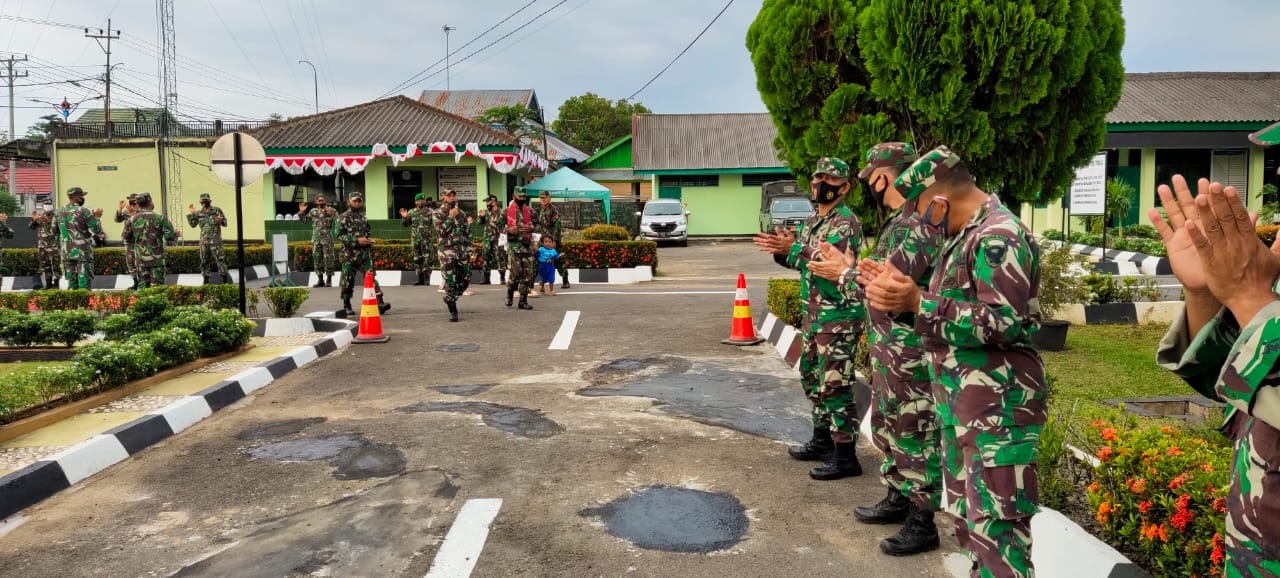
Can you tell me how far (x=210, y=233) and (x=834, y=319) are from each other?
16007 millimetres

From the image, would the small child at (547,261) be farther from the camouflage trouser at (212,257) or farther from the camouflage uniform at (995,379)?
the camouflage uniform at (995,379)

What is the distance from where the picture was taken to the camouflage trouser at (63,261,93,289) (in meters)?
16.1

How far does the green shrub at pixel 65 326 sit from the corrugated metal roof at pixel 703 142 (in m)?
28.3

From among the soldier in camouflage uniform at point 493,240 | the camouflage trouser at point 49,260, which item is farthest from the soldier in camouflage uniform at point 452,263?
the camouflage trouser at point 49,260

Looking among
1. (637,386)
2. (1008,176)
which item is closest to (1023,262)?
(637,386)

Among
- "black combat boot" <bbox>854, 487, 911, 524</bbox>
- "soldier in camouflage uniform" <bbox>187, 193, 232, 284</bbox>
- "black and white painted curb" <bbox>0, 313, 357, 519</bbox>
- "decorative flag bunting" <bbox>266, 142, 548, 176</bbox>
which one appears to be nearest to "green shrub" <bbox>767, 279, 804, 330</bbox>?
"black combat boot" <bbox>854, 487, 911, 524</bbox>

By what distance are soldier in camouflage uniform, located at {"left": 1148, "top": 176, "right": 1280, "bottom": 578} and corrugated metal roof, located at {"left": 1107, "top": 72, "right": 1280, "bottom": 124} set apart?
23299mm

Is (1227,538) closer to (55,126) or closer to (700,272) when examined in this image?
(700,272)

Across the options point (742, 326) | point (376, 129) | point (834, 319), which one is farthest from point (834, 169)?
point (376, 129)

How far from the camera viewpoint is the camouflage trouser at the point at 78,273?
16141mm

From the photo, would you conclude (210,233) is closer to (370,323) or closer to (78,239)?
(78,239)

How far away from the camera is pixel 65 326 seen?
9.38 m

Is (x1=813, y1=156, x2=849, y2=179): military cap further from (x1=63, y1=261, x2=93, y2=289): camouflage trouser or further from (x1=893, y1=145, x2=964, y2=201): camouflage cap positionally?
(x1=63, y1=261, x2=93, y2=289): camouflage trouser

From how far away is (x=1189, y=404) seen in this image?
6137mm
